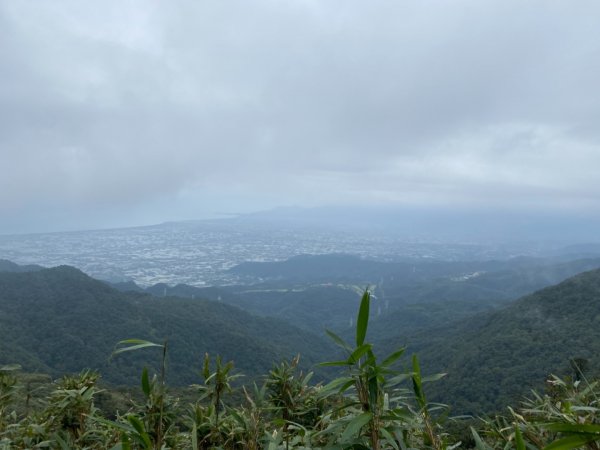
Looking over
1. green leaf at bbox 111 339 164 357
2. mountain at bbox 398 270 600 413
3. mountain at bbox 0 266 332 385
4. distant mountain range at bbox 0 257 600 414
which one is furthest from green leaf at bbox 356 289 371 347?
mountain at bbox 0 266 332 385

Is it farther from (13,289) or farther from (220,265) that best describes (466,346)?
(220,265)

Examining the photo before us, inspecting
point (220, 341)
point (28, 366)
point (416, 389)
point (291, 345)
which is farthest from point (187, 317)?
point (416, 389)

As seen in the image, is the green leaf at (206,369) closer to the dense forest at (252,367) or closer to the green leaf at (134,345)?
the dense forest at (252,367)

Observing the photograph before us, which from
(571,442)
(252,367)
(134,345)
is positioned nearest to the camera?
(571,442)

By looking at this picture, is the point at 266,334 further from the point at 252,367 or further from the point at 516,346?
the point at 516,346

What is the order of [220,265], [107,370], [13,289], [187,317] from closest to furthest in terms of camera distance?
[107,370] → [187,317] → [13,289] → [220,265]

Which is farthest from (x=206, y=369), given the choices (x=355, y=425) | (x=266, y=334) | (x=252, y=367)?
(x=266, y=334)

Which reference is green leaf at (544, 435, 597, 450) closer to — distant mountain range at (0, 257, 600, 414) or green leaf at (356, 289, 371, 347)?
green leaf at (356, 289, 371, 347)
